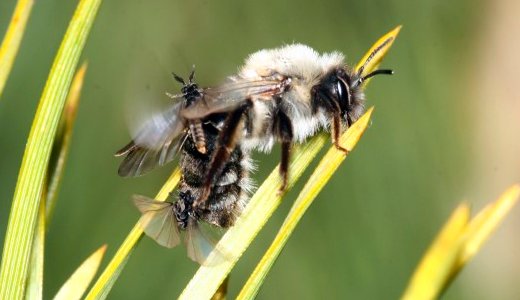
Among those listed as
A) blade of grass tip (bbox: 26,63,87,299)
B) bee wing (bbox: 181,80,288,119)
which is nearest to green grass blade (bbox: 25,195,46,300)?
blade of grass tip (bbox: 26,63,87,299)

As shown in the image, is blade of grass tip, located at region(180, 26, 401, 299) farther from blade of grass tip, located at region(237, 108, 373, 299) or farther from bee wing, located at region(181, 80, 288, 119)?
bee wing, located at region(181, 80, 288, 119)

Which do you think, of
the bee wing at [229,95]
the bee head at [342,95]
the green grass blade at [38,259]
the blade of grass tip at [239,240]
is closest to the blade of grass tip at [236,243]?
the blade of grass tip at [239,240]

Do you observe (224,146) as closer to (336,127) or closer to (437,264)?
(336,127)

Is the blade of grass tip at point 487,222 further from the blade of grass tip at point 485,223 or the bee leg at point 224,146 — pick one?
the bee leg at point 224,146

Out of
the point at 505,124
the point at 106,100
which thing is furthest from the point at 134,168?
the point at 505,124

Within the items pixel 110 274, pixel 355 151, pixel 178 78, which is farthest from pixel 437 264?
pixel 355 151
